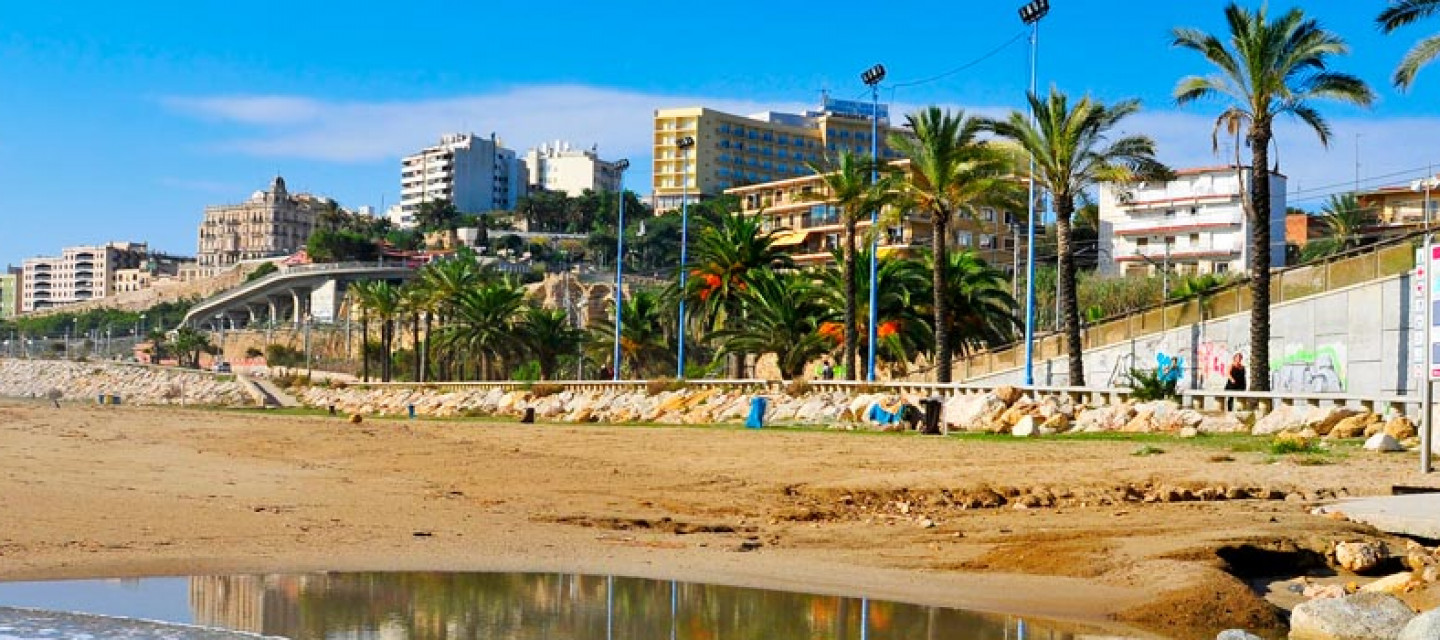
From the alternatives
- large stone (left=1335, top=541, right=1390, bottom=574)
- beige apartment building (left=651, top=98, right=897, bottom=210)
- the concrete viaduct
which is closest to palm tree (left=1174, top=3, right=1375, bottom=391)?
large stone (left=1335, top=541, right=1390, bottom=574)

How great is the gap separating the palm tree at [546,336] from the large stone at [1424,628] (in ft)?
236

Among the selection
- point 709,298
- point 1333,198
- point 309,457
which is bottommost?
point 309,457

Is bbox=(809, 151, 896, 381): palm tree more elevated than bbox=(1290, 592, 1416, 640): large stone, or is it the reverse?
bbox=(809, 151, 896, 381): palm tree

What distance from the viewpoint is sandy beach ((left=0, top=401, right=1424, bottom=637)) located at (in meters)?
11.0

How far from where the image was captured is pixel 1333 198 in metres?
98.1

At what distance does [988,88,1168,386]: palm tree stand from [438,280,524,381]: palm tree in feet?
148

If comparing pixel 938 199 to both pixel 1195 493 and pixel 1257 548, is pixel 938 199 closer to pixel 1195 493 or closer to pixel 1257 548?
pixel 1195 493

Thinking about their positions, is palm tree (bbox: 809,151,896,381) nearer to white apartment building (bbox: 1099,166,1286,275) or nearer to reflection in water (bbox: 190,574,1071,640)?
reflection in water (bbox: 190,574,1071,640)

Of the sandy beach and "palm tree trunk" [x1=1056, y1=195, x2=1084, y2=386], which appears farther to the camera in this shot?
"palm tree trunk" [x1=1056, y1=195, x2=1084, y2=386]

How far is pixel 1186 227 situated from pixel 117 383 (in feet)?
276

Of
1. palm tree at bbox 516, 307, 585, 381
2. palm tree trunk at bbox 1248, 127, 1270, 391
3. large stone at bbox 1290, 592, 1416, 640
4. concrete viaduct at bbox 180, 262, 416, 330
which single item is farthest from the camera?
concrete viaduct at bbox 180, 262, 416, 330

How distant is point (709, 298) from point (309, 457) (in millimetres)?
33240

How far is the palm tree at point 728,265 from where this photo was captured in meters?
56.1

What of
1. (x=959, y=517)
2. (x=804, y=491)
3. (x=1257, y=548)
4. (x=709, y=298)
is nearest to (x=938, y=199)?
(x=709, y=298)
